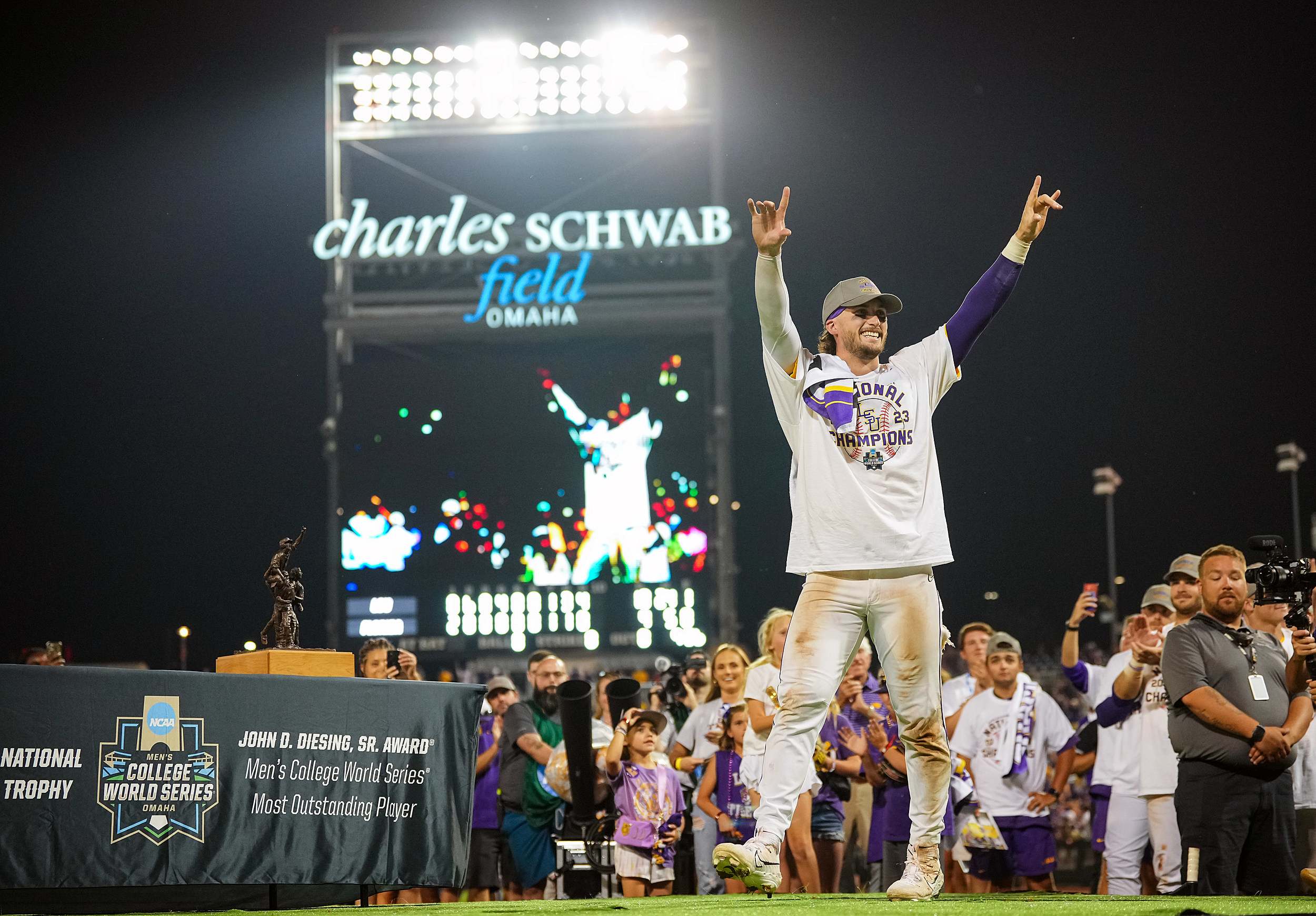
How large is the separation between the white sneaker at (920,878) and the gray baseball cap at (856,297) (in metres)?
1.78

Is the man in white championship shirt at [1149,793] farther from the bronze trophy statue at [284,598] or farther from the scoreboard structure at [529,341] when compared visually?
the scoreboard structure at [529,341]

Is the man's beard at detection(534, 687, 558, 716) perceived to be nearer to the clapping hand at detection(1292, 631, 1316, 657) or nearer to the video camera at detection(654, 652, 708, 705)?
the video camera at detection(654, 652, 708, 705)

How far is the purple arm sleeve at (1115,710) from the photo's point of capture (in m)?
6.96

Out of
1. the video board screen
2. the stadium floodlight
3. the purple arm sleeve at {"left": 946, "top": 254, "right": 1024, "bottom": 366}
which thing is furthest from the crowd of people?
the stadium floodlight

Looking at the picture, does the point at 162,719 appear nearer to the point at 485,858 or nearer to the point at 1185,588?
the point at 485,858

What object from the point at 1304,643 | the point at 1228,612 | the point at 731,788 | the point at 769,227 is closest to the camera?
the point at 769,227

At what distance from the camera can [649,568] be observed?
26453mm

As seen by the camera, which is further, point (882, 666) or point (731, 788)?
point (731, 788)

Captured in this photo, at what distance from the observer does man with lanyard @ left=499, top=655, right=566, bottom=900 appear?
7.68 m

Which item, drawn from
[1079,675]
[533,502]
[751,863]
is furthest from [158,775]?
[533,502]

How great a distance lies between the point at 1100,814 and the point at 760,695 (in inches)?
103

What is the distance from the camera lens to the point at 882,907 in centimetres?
359

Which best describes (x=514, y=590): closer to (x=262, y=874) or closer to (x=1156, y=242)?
(x=1156, y=242)

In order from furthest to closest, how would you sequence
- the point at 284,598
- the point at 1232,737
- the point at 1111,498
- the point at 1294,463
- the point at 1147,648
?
1. the point at 1111,498
2. the point at 1294,463
3. the point at 1147,648
4. the point at 284,598
5. the point at 1232,737
